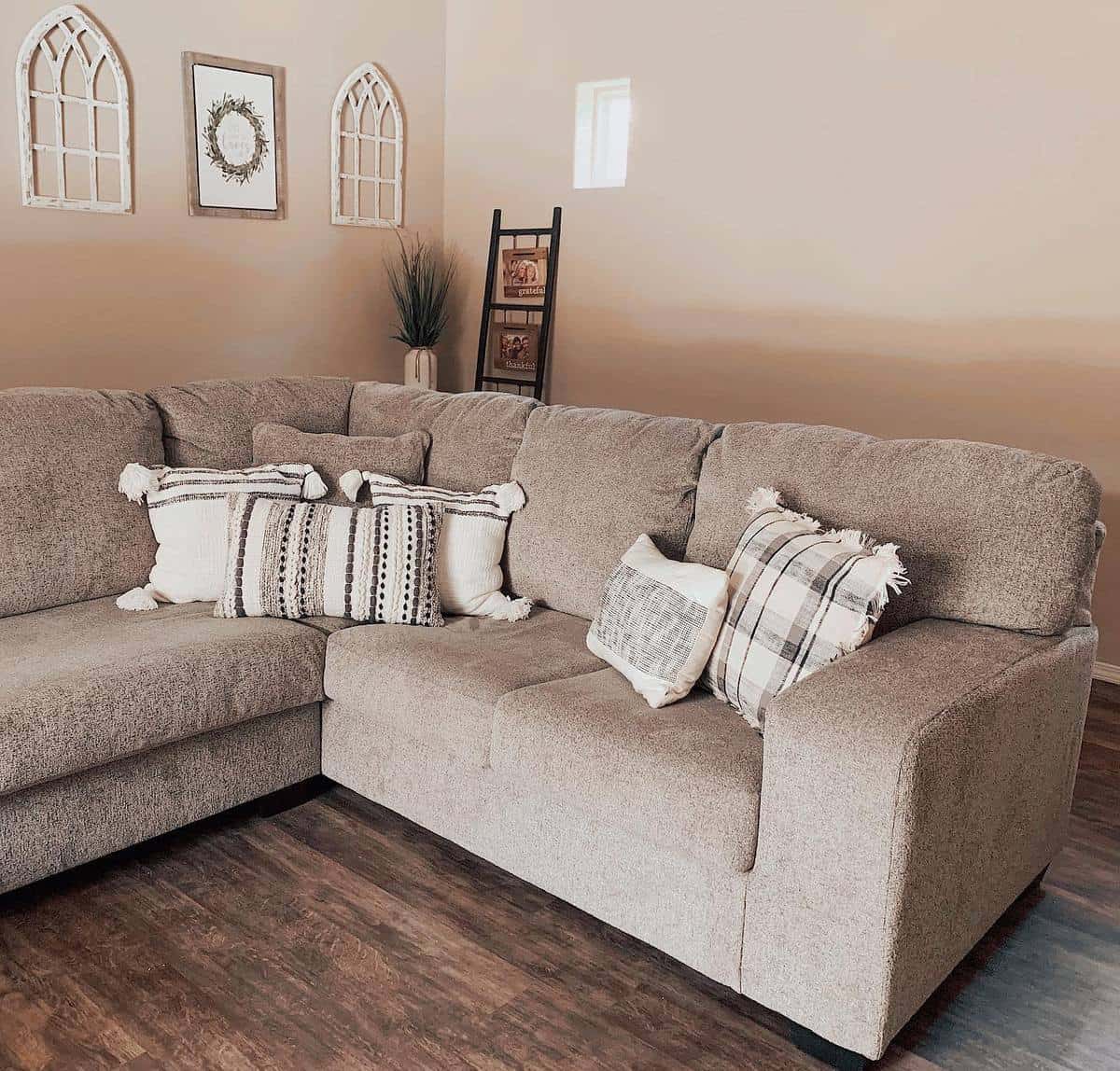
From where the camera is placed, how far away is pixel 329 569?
99.7 inches

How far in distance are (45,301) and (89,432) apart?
170 cm

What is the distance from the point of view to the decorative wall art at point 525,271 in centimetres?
499

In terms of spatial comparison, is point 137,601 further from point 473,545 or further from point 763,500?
point 763,500

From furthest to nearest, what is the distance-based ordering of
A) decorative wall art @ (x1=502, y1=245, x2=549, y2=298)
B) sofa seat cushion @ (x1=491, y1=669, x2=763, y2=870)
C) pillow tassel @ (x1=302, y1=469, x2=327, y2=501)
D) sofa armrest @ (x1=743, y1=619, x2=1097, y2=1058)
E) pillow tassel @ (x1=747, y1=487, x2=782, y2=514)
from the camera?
decorative wall art @ (x1=502, y1=245, x2=549, y2=298) < pillow tassel @ (x1=302, y1=469, x2=327, y2=501) < pillow tassel @ (x1=747, y1=487, x2=782, y2=514) < sofa seat cushion @ (x1=491, y1=669, x2=763, y2=870) < sofa armrest @ (x1=743, y1=619, x2=1097, y2=1058)

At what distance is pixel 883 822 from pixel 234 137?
Result: 13.2 feet

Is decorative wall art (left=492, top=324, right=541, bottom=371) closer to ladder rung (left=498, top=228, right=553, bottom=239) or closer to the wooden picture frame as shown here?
the wooden picture frame

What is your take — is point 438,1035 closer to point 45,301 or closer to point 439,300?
point 45,301

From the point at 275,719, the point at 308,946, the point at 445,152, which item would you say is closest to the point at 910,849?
the point at 308,946

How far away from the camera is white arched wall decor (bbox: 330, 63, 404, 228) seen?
4887mm

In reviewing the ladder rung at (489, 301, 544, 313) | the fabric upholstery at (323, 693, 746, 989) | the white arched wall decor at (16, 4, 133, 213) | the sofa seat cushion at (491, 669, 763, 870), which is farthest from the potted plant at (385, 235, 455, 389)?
the sofa seat cushion at (491, 669, 763, 870)

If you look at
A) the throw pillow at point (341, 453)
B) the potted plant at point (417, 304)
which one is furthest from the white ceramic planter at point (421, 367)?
the throw pillow at point (341, 453)

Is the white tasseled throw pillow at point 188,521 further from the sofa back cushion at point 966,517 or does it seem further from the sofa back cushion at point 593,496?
the sofa back cushion at point 966,517

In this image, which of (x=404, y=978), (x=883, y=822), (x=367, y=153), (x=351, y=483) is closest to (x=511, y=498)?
(x=351, y=483)

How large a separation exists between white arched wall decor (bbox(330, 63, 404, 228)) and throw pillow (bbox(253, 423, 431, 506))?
7.75 ft
